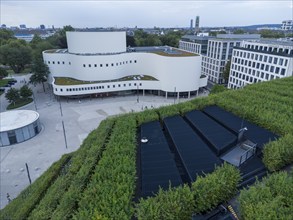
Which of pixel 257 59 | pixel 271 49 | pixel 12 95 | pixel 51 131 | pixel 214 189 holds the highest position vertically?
pixel 271 49

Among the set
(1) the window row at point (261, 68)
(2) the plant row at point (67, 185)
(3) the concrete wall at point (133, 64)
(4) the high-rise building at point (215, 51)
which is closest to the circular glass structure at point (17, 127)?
(3) the concrete wall at point (133, 64)

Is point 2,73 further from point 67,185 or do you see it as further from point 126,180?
point 126,180

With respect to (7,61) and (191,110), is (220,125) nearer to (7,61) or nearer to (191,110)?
(191,110)

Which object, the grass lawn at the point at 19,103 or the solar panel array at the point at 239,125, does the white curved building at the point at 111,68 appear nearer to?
the grass lawn at the point at 19,103

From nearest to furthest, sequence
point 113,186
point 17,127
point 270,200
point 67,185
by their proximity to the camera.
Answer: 1. point 270,200
2. point 113,186
3. point 67,185
4. point 17,127

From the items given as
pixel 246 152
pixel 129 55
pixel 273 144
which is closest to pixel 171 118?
pixel 246 152

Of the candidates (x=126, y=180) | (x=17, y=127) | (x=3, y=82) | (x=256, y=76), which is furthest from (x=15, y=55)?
(x=256, y=76)
